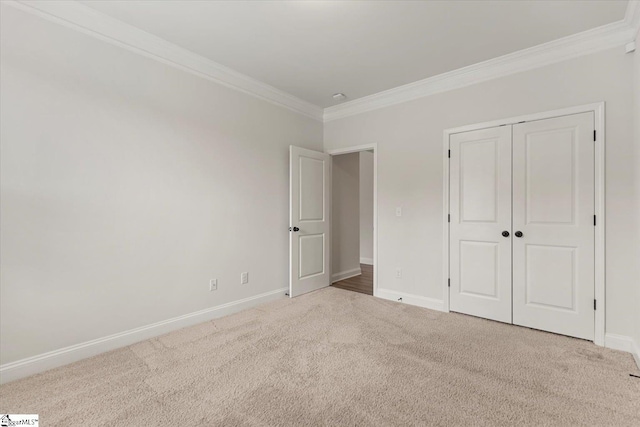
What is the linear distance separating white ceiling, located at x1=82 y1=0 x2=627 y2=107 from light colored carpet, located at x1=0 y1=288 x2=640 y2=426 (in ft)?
8.98

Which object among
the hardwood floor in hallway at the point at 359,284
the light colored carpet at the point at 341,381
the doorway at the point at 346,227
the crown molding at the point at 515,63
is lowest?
the light colored carpet at the point at 341,381

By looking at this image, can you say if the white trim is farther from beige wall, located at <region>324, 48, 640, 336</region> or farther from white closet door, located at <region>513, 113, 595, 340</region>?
white closet door, located at <region>513, 113, 595, 340</region>

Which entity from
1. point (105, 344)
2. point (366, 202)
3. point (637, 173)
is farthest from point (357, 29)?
point (366, 202)

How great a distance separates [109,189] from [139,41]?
135 cm

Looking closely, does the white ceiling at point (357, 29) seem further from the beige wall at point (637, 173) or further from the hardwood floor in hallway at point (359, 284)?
the hardwood floor in hallway at point (359, 284)

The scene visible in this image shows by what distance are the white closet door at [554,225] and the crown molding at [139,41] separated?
2995 mm

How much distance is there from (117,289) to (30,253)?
645 mm

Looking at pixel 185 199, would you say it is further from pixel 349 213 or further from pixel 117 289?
pixel 349 213

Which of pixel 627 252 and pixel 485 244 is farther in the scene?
pixel 485 244

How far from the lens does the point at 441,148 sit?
135 inches

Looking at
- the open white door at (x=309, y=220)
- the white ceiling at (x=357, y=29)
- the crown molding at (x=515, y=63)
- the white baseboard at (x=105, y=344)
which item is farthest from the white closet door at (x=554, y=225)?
the white baseboard at (x=105, y=344)

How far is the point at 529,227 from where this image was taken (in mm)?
2865

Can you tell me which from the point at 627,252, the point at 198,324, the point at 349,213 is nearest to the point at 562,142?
the point at 627,252

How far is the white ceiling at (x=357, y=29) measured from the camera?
223 centimetres
